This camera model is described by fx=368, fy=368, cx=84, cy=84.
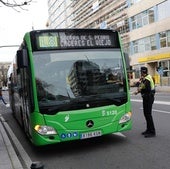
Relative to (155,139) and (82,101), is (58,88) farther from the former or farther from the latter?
(155,139)

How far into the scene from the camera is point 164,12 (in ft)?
134

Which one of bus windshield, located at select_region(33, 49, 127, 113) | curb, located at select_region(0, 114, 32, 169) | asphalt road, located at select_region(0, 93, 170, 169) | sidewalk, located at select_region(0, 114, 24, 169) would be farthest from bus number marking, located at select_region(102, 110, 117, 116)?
sidewalk, located at select_region(0, 114, 24, 169)

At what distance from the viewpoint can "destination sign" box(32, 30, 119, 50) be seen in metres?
8.05

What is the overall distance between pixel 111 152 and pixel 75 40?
102 inches

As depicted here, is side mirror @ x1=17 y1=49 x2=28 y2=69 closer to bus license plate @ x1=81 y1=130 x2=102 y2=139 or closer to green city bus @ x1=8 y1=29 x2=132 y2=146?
green city bus @ x1=8 y1=29 x2=132 y2=146

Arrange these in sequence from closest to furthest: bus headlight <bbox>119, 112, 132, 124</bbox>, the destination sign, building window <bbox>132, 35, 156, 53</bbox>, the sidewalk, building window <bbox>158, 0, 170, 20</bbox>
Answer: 1. the sidewalk
2. the destination sign
3. bus headlight <bbox>119, 112, 132, 124</bbox>
4. building window <bbox>158, 0, 170, 20</bbox>
5. building window <bbox>132, 35, 156, 53</bbox>

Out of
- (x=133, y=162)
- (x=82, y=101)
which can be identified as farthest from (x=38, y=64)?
(x=133, y=162)

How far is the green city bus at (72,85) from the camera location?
7773 mm

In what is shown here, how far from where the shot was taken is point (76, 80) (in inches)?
313

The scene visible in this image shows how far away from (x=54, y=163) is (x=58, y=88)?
1.57m

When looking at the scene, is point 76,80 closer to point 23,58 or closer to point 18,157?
point 23,58

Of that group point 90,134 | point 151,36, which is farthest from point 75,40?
point 151,36

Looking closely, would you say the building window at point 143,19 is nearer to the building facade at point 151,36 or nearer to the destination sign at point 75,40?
the building facade at point 151,36

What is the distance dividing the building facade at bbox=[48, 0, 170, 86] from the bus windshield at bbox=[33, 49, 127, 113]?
2919 centimetres
